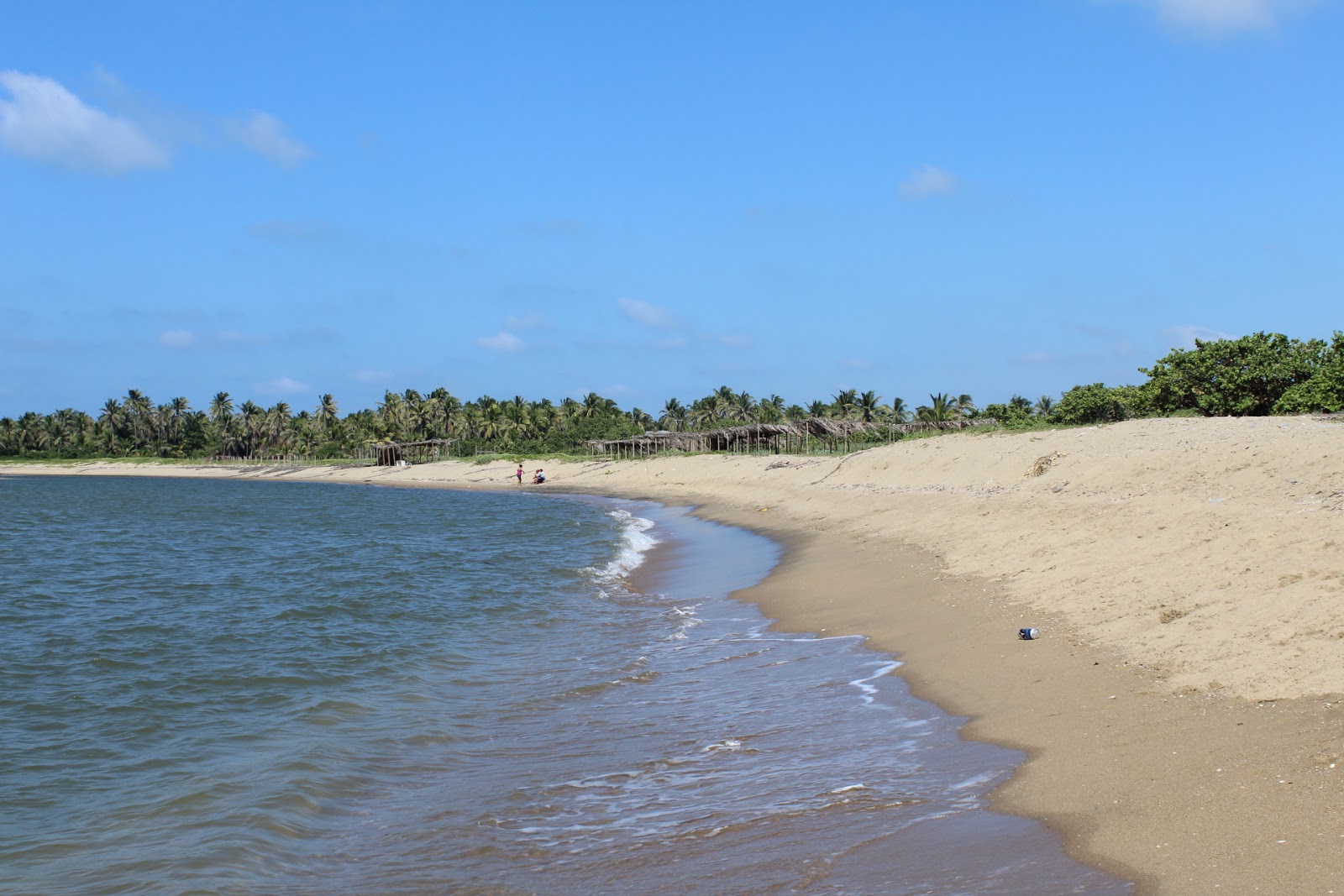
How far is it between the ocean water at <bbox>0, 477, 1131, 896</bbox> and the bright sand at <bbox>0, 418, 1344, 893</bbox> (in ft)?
1.85

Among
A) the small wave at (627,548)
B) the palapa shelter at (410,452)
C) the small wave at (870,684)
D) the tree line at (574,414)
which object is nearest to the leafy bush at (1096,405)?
the tree line at (574,414)

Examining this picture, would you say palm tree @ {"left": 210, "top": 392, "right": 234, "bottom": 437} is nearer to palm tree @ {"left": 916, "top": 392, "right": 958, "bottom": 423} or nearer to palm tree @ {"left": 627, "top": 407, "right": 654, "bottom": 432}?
palm tree @ {"left": 627, "top": 407, "right": 654, "bottom": 432}

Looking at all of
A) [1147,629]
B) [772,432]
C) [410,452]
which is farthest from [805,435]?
[410,452]

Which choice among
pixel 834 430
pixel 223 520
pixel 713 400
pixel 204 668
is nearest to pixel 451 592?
pixel 204 668

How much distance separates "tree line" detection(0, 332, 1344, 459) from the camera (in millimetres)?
35250

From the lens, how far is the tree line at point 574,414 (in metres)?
35.2

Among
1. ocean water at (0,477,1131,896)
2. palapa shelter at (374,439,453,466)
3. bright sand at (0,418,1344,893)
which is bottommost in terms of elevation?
ocean water at (0,477,1131,896)

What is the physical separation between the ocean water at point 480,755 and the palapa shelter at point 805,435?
41.2m

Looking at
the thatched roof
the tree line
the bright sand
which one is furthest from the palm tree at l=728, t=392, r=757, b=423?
the bright sand

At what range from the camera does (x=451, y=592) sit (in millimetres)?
19203

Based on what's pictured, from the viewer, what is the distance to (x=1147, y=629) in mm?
9367

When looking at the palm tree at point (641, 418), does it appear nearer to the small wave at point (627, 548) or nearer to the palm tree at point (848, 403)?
the palm tree at point (848, 403)

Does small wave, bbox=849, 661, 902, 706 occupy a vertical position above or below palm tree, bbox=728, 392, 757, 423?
below

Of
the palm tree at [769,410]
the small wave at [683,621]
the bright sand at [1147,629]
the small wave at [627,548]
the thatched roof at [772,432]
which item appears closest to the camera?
the bright sand at [1147,629]
